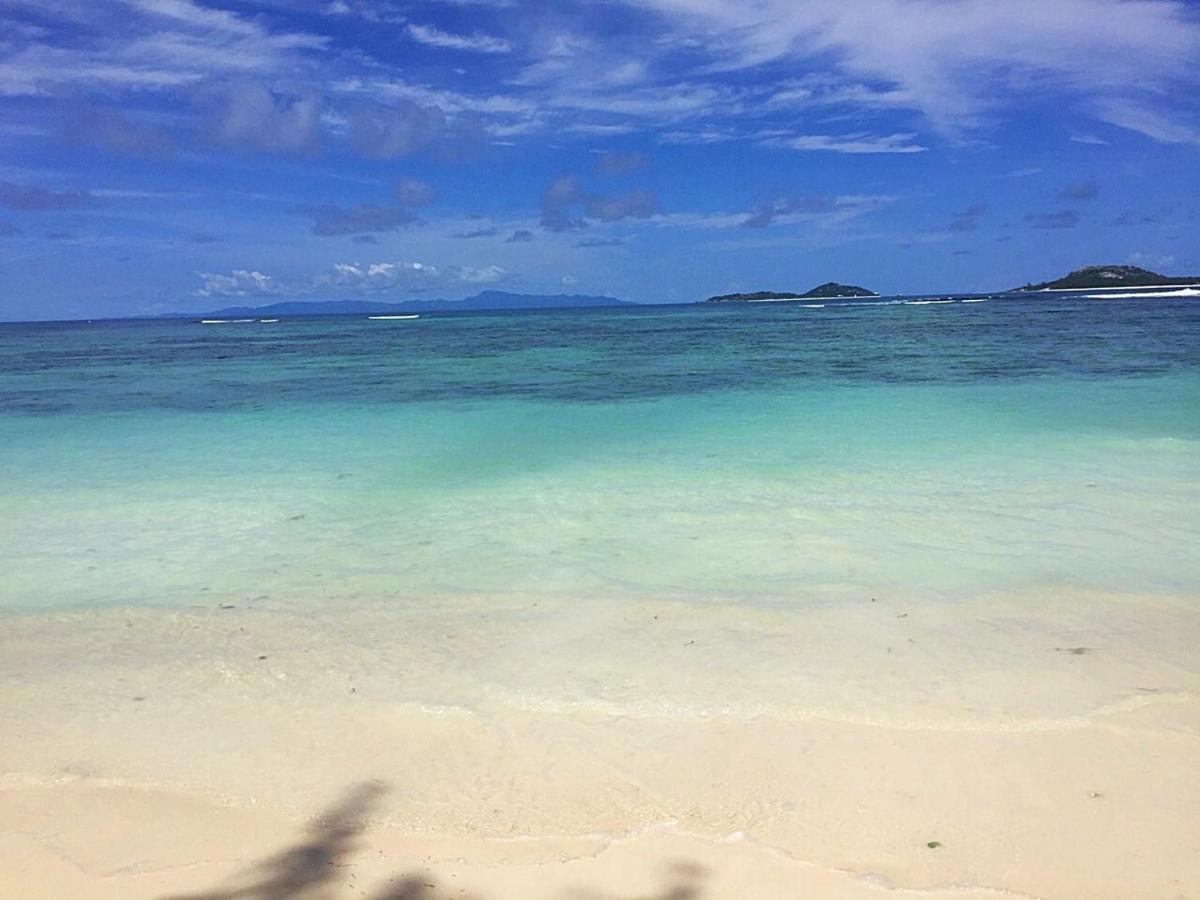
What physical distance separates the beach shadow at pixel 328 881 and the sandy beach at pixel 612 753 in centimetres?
1

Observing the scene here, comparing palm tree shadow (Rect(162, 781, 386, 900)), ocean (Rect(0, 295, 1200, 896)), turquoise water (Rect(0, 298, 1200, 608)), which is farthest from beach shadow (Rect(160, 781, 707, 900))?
turquoise water (Rect(0, 298, 1200, 608))

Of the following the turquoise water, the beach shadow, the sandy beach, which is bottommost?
the beach shadow

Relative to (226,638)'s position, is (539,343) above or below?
above

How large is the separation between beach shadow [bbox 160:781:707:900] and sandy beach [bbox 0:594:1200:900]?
1cm

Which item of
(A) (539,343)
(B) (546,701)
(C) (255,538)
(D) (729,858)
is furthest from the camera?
(A) (539,343)

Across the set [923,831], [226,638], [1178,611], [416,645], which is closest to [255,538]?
[226,638]

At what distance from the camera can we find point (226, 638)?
5.01m

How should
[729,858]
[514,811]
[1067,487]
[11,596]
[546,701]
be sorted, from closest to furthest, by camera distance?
1. [729,858]
2. [514,811]
3. [546,701]
4. [11,596]
5. [1067,487]

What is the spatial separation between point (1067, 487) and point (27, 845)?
334 inches

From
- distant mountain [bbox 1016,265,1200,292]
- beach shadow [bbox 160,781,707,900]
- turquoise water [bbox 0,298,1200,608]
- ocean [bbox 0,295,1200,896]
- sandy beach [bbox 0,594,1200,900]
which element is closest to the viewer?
beach shadow [bbox 160,781,707,900]

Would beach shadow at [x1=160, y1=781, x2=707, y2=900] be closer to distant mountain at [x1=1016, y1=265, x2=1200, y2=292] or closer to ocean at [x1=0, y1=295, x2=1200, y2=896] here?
ocean at [x1=0, y1=295, x2=1200, y2=896]

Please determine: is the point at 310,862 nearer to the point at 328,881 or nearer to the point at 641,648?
the point at 328,881

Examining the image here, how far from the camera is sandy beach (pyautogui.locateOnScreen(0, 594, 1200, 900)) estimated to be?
289 centimetres

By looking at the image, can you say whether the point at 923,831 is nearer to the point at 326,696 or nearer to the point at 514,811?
the point at 514,811
